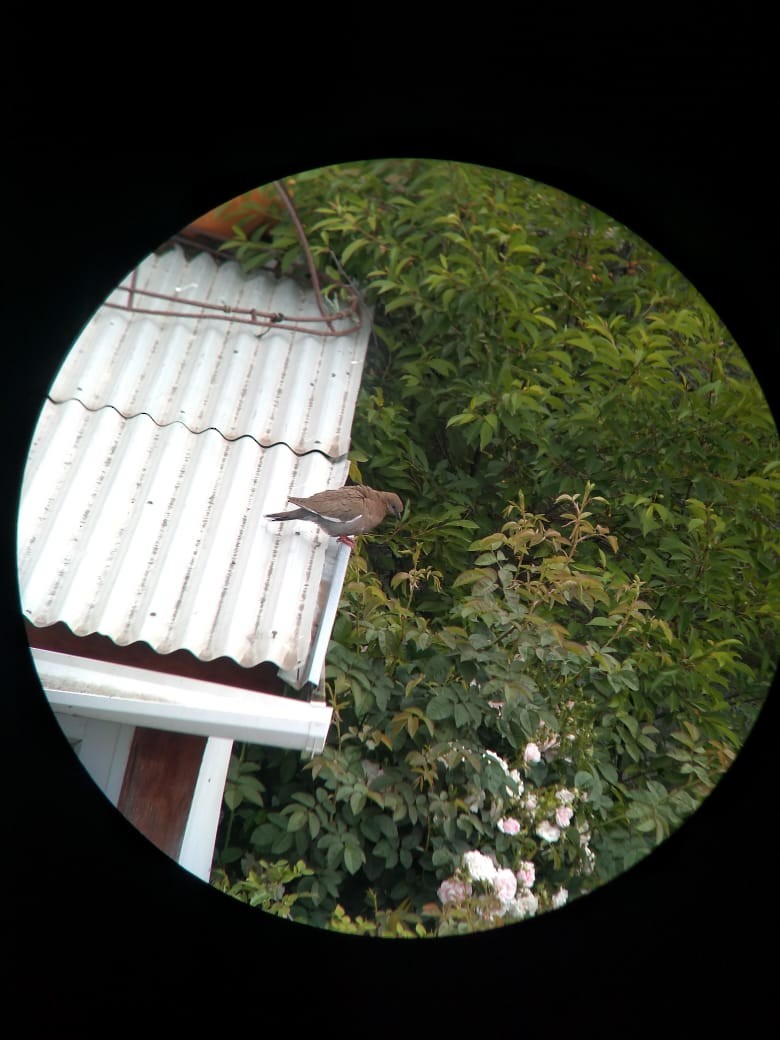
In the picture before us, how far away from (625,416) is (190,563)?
103cm

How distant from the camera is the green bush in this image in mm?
1697

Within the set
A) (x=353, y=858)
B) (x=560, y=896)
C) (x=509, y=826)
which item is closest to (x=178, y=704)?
(x=353, y=858)

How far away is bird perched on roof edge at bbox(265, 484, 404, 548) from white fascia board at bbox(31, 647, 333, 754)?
330 millimetres

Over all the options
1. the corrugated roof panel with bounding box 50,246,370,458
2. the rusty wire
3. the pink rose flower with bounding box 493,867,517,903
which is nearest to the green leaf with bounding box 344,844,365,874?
the pink rose flower with bounding box 493,867,517,903

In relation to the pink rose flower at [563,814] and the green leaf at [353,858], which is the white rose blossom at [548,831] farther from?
the green leaf at [353,858]

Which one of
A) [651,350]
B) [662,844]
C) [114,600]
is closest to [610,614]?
[651,350]

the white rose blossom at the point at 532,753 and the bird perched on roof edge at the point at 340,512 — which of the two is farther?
the white rose blossom at the point at 532,753

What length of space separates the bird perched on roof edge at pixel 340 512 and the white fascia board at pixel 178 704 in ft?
1.08

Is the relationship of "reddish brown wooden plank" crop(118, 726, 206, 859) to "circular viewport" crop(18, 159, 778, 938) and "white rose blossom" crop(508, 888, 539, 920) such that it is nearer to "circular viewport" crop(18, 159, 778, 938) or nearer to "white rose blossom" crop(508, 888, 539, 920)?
"circular viewport" crop(18, 159, 778, 938)

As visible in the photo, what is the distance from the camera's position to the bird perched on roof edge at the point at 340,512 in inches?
57.2

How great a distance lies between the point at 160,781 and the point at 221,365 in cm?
83

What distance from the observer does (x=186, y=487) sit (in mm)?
1560

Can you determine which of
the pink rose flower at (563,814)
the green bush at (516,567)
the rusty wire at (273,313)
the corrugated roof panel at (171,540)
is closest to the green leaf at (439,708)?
the green bush at (516,567)

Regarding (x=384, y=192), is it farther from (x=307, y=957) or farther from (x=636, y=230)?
(x=307, y=957)
